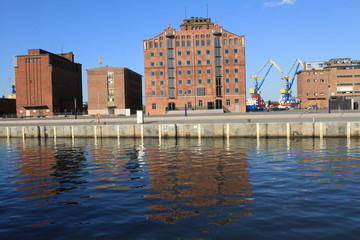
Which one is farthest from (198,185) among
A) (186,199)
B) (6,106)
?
(6,106)

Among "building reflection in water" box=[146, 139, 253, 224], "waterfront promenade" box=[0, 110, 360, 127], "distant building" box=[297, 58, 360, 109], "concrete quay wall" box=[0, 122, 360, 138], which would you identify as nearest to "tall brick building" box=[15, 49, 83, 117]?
"waterfront promenade" box=[0, 110, 360, 127]

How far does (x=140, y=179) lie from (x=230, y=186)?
193 inches

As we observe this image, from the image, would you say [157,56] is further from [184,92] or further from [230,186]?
[230,186]

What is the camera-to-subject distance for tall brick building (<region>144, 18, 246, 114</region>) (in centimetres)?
9831

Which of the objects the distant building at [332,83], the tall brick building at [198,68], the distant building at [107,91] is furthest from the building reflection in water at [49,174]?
the distant building at [332,83]

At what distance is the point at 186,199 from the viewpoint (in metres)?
12.7

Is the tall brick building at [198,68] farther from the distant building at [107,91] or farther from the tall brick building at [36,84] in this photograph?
the tall brick building at [36,84]

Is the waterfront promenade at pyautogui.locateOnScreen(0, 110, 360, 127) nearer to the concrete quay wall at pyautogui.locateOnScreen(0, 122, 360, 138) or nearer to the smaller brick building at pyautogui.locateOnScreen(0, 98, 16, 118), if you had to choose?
the concrete quay wall at pyautogui.locateOnScreen(0, 122, 360, 138)

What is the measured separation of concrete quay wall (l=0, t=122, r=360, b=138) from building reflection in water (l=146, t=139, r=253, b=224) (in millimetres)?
14351

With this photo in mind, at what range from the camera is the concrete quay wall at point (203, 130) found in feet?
119

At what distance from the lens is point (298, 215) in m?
10.4

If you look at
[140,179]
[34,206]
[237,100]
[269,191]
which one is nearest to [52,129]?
[140,179]

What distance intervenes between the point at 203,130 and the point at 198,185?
25112 mm

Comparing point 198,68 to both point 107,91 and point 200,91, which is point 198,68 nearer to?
point 200,91
